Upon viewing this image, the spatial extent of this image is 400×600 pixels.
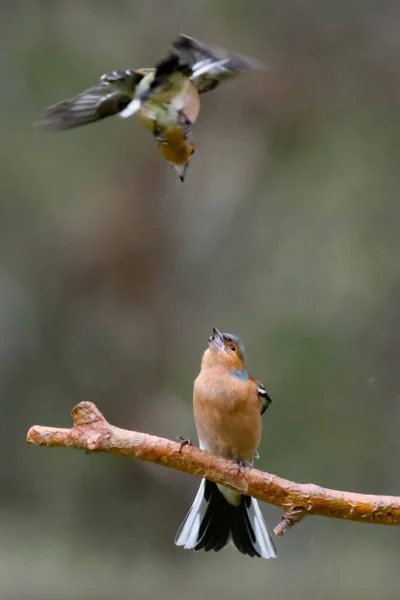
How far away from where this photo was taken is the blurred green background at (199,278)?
523 centimetres

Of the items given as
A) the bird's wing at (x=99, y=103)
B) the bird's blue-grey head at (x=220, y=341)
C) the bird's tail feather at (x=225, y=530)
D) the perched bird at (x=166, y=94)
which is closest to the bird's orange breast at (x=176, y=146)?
the perched bird at (x=166, y=94)

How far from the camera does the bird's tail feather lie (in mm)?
2580

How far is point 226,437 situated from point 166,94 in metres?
0.90

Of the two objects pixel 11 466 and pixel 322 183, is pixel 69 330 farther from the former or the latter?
pixel 322 183

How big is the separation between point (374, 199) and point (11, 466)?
261 cm

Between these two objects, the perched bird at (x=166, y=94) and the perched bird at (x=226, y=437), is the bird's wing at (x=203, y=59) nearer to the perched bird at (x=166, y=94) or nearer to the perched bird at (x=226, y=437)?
the perched bird at (x=166, y=94)

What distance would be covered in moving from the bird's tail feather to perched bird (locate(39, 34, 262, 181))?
98 centimetres

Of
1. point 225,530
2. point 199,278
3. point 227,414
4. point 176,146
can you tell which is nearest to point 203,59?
point 176,146

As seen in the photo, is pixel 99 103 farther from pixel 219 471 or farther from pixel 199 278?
pixel 199 278

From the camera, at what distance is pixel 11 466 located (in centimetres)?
553

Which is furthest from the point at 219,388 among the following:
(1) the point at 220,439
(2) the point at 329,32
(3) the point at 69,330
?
(2) the point at 329,32

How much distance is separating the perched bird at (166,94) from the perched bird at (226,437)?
0.58 m

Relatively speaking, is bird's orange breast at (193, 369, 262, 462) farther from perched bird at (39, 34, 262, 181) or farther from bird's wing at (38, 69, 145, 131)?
bird's wing at (38, 69, 145, 131)

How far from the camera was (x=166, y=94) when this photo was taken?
2.17 meters
